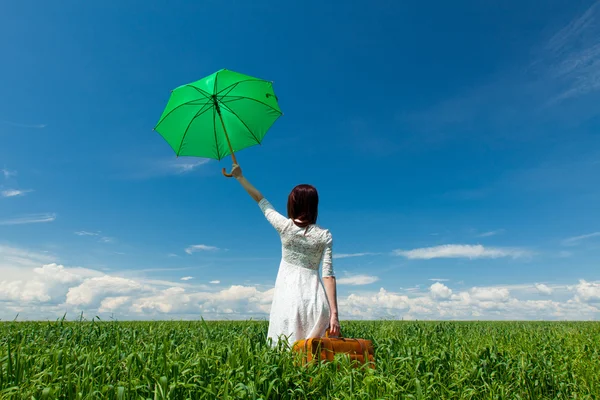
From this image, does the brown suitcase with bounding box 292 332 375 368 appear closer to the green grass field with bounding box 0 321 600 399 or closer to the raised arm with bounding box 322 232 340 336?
the green grass field with bounding box 0 321 600 399

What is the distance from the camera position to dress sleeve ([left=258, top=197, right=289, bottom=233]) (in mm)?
6238

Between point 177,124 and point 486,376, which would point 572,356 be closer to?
point 486,376

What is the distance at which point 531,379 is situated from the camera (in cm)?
664

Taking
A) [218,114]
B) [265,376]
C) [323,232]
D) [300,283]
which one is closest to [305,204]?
[323,232]

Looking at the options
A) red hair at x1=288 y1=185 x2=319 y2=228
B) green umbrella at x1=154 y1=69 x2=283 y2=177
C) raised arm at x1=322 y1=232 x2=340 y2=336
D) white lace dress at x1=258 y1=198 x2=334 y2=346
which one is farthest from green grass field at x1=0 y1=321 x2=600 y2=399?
green umbrella at x1=154 y1=69 x2=283 y2=177

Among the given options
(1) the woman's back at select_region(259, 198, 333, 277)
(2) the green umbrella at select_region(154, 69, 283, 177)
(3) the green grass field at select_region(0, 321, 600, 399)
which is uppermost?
(2) the green umbrella at select_region(154, 69, 283, 177)

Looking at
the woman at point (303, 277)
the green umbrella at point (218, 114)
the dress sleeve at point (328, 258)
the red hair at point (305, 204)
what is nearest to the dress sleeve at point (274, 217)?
the woman at point (303, 277)

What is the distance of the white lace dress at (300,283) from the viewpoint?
6148 millimetres

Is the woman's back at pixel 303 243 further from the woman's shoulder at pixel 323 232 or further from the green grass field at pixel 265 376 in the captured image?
the green grass field at pixel 265 376

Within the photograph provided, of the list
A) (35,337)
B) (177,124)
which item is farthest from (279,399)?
(35,337)

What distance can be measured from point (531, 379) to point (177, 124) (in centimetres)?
729

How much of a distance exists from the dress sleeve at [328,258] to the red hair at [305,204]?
1.16 feet

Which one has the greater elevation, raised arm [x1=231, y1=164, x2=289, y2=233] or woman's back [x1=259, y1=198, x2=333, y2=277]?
raised arm [x1=231, y1=164, x2=289, y2=233]

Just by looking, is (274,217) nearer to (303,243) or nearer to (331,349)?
(303,243)
